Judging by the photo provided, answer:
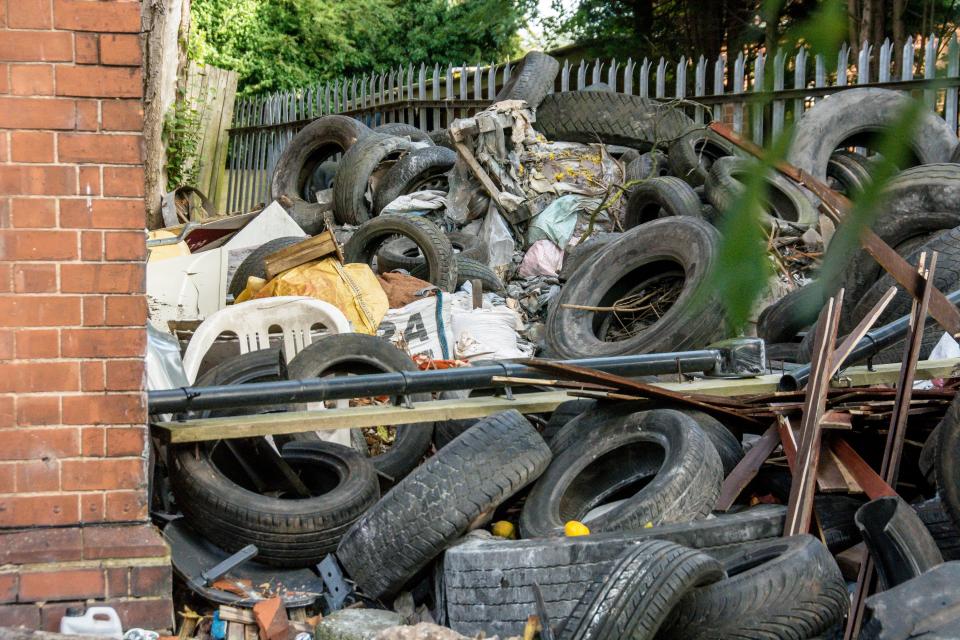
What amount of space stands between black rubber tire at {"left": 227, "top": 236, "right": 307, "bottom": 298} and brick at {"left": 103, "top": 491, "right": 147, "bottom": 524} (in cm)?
517

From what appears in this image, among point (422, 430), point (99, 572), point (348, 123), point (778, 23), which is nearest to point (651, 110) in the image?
point (348, 123)

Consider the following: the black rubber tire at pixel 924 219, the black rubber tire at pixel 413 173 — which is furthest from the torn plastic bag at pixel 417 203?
the black rubber tire at pixel 924 219

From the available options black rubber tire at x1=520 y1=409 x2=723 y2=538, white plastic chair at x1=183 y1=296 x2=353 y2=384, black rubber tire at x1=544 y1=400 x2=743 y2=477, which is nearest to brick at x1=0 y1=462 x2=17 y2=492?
black rubber tire at x1=520 y1=409 x2=723 y2=538

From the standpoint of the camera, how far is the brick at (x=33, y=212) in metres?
3.04

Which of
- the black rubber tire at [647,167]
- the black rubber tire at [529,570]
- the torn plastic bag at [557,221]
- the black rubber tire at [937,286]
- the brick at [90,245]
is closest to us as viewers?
the brick at [90,245]

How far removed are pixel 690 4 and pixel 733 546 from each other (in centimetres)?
192

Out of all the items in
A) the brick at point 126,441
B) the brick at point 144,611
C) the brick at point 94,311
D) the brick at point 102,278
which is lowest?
the brick at point 144,611

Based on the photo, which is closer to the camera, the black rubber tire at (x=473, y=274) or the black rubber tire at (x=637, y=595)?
the black rubber tire at (x=637, y=595)

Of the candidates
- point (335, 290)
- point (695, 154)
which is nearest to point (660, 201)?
point (695, 154)

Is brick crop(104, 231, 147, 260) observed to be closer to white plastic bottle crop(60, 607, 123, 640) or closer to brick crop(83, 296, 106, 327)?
brick crop(83, 296, 106, 327)

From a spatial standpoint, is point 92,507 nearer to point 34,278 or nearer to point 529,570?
point 34,278

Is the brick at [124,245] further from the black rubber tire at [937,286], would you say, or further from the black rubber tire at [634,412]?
the black rubber tire at [937,286]

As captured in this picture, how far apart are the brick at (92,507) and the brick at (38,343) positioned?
1.40 feet

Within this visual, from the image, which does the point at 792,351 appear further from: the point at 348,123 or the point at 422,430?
the point at 348,123
